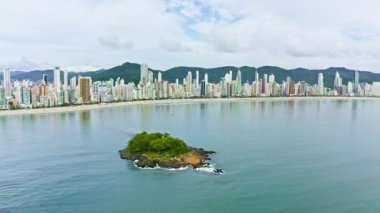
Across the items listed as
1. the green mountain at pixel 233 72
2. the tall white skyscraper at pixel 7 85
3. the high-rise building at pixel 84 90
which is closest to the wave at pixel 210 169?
the tall white skyscraper at pixel 7 85

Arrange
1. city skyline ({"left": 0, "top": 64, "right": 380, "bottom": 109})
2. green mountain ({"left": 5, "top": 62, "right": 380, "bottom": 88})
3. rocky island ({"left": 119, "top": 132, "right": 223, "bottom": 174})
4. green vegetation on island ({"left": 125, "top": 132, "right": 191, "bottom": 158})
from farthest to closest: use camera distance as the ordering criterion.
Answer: green mountain ({"left": 5, "top": 62, "right": 380, "bottom": 88})
city skyline ({"left": 0, "top": 64, "right": 380, "bottom": 109})
green vegetation on island ({"left": 125, "top": 132, "right": 191, "bottom": 158})
rocky island ({"left": 119, "top": 132, "right": 223, "bottom": 174})

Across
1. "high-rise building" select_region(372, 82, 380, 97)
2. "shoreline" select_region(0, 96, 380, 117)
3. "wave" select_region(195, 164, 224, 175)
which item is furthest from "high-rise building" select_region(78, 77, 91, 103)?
"high-rise building" select_region(372, 82, 380, 97)

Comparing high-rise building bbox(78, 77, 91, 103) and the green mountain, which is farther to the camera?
the green mountain

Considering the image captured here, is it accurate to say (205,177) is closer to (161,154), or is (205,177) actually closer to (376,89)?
(161,154)

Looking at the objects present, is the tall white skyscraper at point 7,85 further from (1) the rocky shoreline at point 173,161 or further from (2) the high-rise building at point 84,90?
(1) the rocky shoreline at point 173,161

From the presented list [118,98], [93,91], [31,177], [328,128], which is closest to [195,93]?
[118,98]

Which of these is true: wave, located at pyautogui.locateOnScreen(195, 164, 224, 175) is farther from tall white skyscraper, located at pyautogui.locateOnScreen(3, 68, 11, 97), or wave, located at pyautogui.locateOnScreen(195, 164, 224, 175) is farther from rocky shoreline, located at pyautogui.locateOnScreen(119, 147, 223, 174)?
tall white skyscraper, located at pyautogui.locateOnScreen(3, 68, 11, 97)

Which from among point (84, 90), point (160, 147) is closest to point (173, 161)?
point (160, 147)
